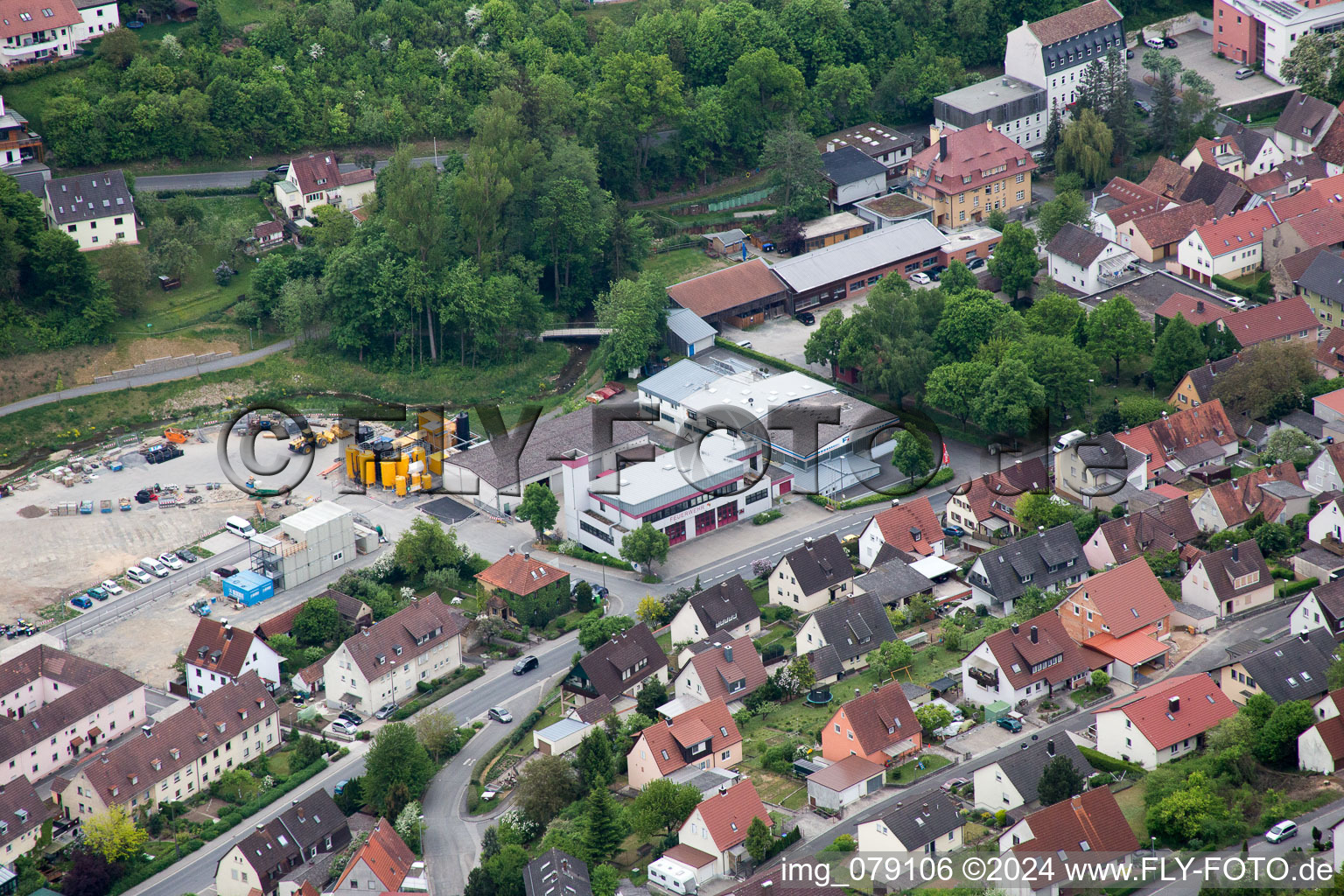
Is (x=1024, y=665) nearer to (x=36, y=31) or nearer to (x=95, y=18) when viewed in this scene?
(x=36, y=31)

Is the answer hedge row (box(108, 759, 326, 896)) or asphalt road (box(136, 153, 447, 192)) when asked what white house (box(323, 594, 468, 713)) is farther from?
asphalt road (box(136, 153, 447, 192))

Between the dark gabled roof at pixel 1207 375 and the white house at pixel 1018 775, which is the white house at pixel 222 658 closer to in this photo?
the white house at pixel 1018 775

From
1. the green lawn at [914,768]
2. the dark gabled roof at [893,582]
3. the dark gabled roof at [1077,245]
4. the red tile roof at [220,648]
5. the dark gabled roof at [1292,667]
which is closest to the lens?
the green lawn at [914,768]

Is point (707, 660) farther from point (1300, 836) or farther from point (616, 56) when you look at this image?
point (616, 56)

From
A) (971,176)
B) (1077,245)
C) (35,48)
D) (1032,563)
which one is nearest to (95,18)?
(35,48)

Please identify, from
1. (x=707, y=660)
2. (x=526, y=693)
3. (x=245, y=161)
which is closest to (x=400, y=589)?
(x=526, y=693)

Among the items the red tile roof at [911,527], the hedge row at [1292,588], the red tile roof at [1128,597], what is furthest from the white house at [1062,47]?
the red tile roof at [1128,597]
